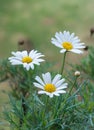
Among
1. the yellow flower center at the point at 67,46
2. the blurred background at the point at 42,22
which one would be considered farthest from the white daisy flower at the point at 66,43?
the blurred background at the point at 42,22

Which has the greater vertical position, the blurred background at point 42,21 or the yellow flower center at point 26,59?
the blurred background at point 42,21

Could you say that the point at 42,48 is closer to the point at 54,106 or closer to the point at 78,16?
the point at 78,16

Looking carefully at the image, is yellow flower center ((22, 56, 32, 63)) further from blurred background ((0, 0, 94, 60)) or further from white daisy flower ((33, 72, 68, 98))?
blurred background ((0, 0, 94, 60))

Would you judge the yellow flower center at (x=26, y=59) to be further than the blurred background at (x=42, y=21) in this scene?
No

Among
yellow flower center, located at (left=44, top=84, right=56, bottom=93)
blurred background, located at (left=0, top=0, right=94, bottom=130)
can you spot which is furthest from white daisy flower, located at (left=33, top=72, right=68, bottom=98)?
blurred background, located at (left=0, top=0, right=94, bottom=130)

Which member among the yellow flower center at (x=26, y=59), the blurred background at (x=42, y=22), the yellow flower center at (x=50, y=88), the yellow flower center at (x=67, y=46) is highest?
the blurred background at (x=42, y=22)

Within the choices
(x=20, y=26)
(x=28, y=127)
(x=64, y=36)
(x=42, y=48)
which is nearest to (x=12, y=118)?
(x=28, y=127)

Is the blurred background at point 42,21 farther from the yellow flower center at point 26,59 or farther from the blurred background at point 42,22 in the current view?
the yellow flower center at point 26,59

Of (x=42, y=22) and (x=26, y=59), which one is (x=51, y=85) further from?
(x=42, y=22)
